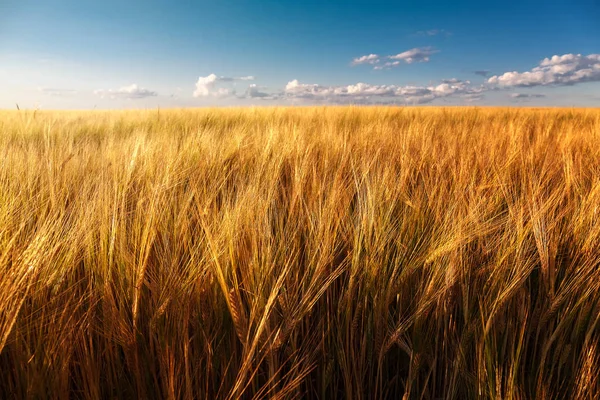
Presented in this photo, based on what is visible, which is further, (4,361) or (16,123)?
(16,123)

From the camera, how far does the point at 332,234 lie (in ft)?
3.38

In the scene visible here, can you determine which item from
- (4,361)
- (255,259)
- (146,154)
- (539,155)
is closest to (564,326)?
(255,259)

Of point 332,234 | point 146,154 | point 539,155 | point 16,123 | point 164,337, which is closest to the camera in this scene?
point 164,337

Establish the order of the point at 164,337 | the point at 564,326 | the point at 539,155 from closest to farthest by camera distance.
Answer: the point at 164,337 → the point at 564,326 → the point at 539,155

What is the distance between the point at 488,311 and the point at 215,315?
67 cm

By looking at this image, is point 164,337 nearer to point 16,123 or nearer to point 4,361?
point 4,361

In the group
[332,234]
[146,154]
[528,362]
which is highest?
[146,154]

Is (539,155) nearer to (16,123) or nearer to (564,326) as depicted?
(564,326)

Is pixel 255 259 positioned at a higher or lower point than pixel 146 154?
lower

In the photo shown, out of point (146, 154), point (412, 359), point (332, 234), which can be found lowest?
point (412, 359)

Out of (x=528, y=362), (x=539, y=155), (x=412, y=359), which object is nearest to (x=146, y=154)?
(x=412, y=359)

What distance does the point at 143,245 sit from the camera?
2.83 feet

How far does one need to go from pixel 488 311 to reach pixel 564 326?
0.19 metres

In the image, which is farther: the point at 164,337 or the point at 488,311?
the point at 488,311
